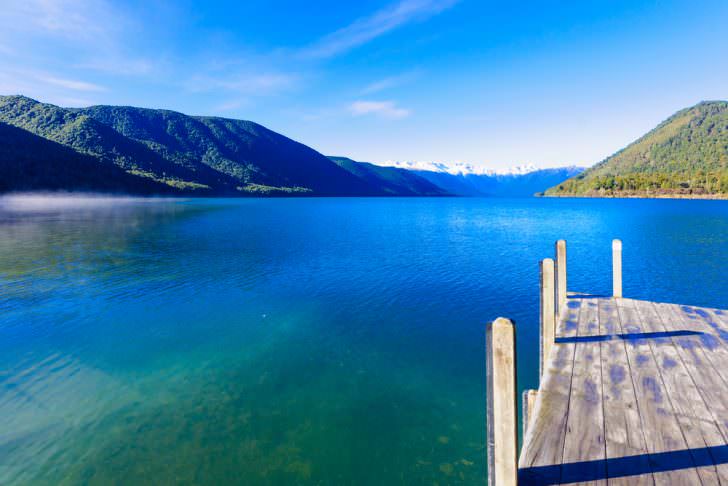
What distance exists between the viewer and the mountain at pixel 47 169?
13288 centimetres

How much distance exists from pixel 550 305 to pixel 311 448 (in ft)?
20.6

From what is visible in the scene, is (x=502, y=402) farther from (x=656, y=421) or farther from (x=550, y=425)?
(x=656, y=421)

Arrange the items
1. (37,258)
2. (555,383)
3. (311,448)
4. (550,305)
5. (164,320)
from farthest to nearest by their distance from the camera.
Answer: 1. (37,258)
2. (164,320)
3. (311,448)
4. (550,305)
5. (555,383)

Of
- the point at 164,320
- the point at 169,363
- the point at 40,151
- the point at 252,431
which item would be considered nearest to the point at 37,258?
the point at 164,320

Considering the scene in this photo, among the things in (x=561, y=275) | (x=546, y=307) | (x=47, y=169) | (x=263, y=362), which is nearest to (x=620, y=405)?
(x=546, y=307)

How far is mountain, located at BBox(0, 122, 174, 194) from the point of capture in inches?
5231

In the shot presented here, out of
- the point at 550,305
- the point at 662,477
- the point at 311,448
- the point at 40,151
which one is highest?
the point at 40,151

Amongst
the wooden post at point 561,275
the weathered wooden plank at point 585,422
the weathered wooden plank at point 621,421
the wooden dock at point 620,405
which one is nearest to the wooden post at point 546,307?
the wooden dock at point 620,405

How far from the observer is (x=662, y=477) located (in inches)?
158

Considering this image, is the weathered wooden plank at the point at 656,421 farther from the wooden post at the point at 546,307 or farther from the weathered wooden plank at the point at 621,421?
the wooden post at the point at 546,307

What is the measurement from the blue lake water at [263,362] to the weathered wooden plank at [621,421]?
11.0 ft

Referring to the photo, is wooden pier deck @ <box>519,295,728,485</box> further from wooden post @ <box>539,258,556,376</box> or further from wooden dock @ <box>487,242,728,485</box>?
wooden post @ <box>539,258,556,376</box>

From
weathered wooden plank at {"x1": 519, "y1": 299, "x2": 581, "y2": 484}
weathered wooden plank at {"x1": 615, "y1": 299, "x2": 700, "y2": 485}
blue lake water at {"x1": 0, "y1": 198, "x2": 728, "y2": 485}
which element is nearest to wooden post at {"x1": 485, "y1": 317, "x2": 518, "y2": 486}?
weathered wooden plank at {"x1": 519, "y1": 299, "x2": 581, "y2": 484}

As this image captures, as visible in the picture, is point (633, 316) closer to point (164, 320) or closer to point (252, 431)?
point (252, 431)
